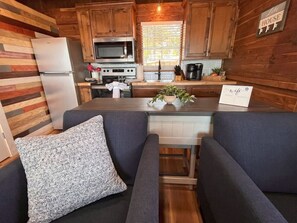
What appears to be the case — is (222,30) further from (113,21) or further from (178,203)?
(178,203)

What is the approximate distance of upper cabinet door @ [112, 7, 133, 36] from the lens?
2684 mm

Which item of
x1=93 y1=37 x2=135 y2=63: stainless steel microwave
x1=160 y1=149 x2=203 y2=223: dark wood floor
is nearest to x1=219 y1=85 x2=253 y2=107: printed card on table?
x1=160 y1=149 x2=203 y2=223: dark wood floor

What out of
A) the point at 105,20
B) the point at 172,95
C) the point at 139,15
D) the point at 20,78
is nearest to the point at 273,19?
the point at 172,95


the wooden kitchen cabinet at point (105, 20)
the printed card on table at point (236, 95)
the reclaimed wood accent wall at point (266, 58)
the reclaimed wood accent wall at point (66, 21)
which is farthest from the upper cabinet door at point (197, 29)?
the reclaimed wood accent wall at point (66, 21)

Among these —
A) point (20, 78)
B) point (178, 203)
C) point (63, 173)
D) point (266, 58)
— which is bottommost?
point (178, 203)

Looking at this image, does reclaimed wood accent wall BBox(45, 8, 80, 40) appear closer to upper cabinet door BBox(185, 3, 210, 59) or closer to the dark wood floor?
upper cabinet door BBox(185, 3, 210, 59)

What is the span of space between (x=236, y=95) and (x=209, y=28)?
2.00 m

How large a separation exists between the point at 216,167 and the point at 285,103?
56.1 inches

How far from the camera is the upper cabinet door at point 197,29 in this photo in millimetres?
2629

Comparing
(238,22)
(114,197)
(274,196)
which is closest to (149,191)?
(114,197)

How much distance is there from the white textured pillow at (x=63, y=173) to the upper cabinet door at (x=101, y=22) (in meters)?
2.60

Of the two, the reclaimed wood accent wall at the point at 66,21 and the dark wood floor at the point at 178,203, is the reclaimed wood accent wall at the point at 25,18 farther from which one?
the dark wood floor at the point at 178,203

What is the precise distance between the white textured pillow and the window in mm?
2838

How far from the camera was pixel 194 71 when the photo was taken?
294 centimetres
